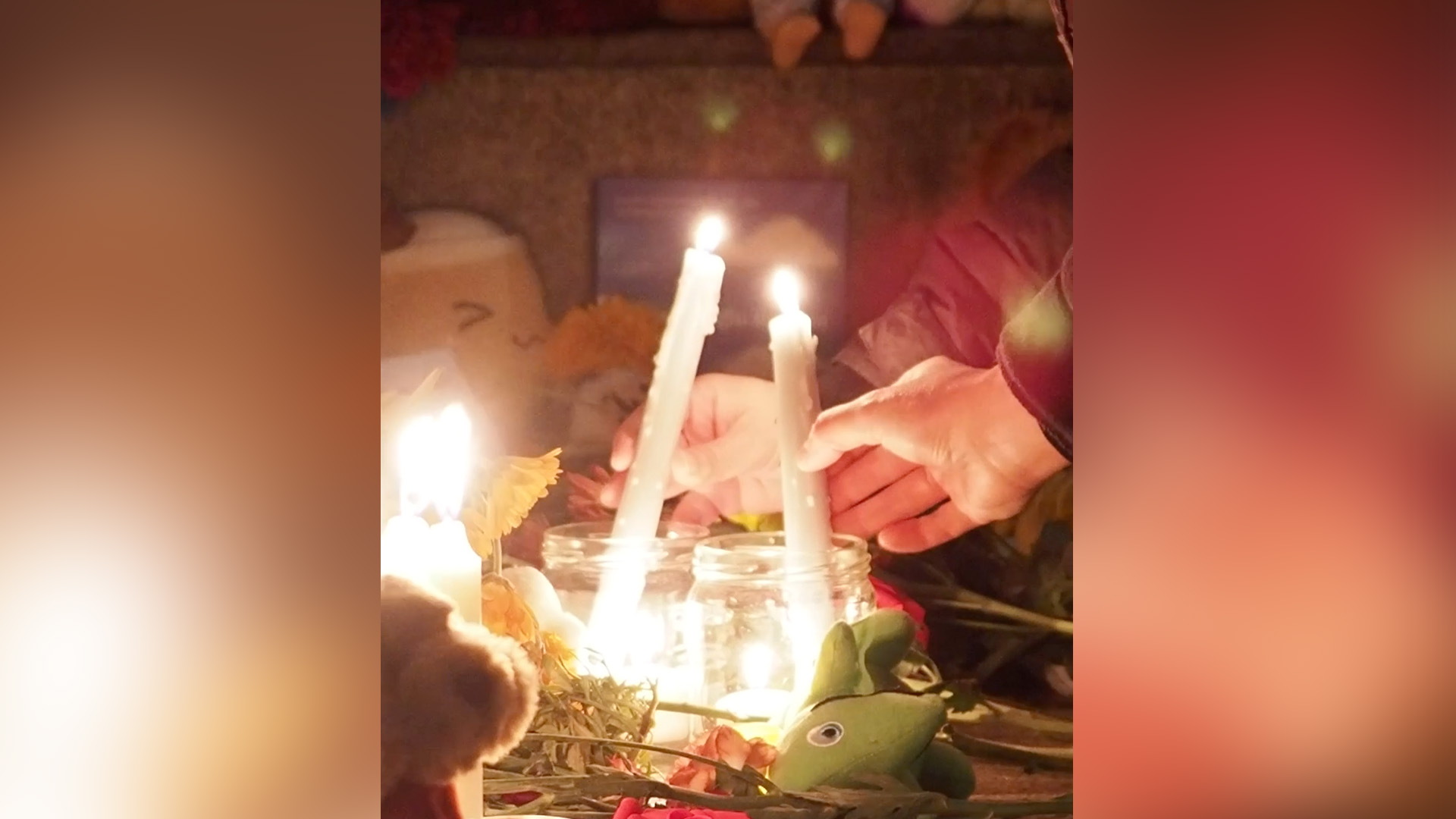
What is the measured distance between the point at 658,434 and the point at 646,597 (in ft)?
0.39

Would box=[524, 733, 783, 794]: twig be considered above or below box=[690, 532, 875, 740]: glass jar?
below

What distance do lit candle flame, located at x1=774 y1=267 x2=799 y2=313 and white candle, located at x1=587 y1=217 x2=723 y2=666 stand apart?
4 cm

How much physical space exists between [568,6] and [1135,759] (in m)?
0.69

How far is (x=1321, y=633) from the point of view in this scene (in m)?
1.03

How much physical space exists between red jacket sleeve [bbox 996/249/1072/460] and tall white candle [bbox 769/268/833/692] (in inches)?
5.6

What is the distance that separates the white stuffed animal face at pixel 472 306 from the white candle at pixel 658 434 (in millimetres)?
89

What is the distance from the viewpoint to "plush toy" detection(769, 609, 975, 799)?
38.6 inches

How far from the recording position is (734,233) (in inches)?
38.8

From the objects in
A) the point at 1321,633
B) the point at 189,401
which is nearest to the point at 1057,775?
the point at 1321,633

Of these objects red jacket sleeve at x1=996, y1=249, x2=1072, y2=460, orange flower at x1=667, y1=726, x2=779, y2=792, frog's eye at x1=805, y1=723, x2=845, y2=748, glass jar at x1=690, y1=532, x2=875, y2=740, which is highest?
red jacket sleeve at x1=996, y1=249, x2=1072, y2=460

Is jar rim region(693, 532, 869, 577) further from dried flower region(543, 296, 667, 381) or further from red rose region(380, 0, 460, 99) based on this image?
red rose region(380, 0, 460, 99)

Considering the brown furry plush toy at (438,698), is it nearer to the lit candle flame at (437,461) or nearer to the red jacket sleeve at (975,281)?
the lit candle flame at (437,461)

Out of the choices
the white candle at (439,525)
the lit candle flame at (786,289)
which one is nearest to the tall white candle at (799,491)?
the lit candle flame at (786,289)

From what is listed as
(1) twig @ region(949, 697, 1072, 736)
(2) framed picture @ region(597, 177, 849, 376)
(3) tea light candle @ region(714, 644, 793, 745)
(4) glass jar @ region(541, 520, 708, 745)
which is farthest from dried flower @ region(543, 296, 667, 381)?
(1) twig @ region(949, 697, 1072, 736)
